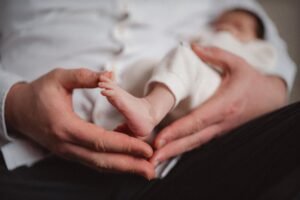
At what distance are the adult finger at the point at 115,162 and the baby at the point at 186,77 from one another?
37 mm

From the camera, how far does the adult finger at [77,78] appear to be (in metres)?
0.43

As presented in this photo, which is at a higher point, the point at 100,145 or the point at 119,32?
the point at 119,32

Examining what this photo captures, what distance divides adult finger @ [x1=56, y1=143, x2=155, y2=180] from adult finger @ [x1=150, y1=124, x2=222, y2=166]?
0.09ft

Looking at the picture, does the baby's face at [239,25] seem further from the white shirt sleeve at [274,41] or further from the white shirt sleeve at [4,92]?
the white shirt sleeve at [4,92]

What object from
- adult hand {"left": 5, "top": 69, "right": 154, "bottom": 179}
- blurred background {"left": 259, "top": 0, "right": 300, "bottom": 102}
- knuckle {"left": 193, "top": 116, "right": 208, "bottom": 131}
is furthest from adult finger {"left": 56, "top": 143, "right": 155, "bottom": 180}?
blurred background {"left": 259, "top": 0, "right": 300, "bottom": 102}

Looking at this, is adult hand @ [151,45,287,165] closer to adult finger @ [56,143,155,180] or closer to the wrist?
adult finger @ [56,143,155,180]

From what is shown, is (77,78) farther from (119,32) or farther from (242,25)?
(242,25)

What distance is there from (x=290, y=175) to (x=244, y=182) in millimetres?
69

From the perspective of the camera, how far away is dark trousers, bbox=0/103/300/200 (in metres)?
0.43

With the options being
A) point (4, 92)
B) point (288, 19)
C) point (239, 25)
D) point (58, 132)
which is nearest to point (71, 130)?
point (58, 132)

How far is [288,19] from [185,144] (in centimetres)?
81

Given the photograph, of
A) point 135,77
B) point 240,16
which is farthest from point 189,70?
point 240,16

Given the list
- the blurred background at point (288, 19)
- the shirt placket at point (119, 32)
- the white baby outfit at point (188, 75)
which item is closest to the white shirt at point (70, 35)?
the shirt placket at point (119, 32)

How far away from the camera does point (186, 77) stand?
20.4 inches
